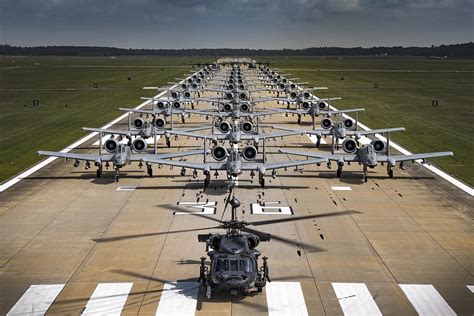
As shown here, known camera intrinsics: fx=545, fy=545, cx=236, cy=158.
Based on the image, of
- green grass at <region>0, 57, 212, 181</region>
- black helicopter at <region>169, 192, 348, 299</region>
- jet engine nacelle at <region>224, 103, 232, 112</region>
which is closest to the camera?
black helicopter at <region>169, 192, 348, 299</region>

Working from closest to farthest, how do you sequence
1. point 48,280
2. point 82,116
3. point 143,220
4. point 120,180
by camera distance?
1. point 48,280
2. point 143,220
3. point 120,180
4. point 82,116

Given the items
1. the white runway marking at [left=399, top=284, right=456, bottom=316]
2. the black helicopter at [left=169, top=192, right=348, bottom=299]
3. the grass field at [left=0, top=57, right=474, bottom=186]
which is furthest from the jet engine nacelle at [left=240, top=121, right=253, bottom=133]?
A: the black helicopter at [left=169, top=192, right=348, bottom=299]

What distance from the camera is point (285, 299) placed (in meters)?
27.8

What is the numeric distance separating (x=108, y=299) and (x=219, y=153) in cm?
2556

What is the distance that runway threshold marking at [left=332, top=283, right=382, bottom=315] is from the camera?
87.7 feet

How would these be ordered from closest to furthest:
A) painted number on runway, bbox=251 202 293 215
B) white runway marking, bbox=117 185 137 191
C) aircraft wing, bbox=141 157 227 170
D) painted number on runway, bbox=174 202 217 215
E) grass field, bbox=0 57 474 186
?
painted number on runway, bbox=174 202 217 215
painted number on runway, bbox=251 202 293 215
aircraft wing, bbox=141 157 227 170
white runway marking, bbox=117 185 137 191
grass field, bbox=0 57 474 186

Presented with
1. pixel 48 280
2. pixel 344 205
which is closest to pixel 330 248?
pixel 344 205

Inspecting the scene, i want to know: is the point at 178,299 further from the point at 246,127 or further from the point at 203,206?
the point at 246,127

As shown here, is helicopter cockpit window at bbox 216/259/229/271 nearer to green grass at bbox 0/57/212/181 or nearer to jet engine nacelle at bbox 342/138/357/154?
jet engine nacelle at bbox 342/138/357/154

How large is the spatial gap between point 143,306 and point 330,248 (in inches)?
537

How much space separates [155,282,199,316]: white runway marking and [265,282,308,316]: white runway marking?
382cm

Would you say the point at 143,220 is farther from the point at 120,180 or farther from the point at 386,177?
the point at 386,177

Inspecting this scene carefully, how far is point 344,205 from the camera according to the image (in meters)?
45.4

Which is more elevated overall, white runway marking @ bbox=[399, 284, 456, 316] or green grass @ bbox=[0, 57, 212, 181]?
green grass @ bbox=[0, 57, 212, 181]
